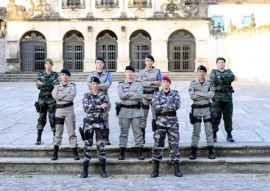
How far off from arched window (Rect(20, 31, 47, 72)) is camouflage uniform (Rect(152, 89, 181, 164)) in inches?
1227

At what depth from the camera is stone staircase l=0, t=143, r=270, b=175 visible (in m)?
11.0

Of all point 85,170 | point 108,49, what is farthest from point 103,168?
point 108,49

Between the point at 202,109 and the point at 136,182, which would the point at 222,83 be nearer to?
the point at 202,109

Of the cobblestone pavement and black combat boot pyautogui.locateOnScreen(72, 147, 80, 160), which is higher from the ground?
black combat boot pyautogui.locateOnScreen(72, 147, 80, 160)

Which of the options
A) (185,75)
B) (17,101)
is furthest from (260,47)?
(17,101)

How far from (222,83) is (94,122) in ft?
11.4

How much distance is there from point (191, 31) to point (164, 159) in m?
29.1

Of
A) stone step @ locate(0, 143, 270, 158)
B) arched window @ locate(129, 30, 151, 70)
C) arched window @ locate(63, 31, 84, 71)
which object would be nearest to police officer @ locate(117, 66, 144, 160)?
stone step @ locate(0, 143, 270, 158)

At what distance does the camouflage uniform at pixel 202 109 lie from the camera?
1104 centimetres

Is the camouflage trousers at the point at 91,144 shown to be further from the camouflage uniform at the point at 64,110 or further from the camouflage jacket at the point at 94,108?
the camouflage uniform at the point at 64,110

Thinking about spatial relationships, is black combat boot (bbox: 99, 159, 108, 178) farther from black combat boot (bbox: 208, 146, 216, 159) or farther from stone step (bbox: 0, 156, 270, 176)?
black combat boot (bbox: 208, 146, 216, 159)

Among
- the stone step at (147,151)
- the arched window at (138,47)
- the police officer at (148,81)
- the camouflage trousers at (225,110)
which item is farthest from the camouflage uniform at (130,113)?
the arched window at (138,47)

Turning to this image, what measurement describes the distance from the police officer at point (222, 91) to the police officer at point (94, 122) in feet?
9.84

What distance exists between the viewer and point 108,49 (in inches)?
1582
